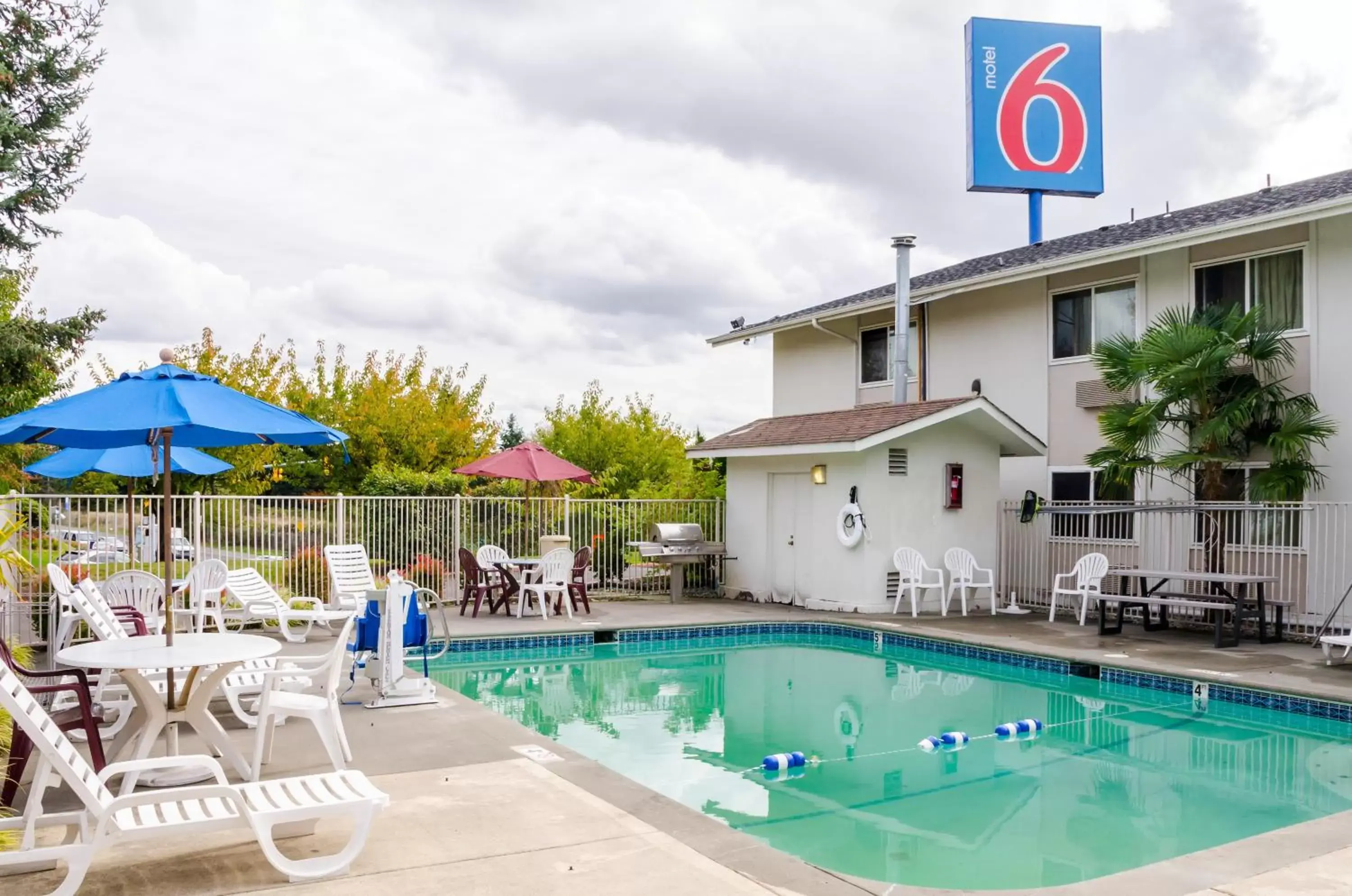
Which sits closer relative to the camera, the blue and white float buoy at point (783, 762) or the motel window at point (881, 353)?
the blue and white float buoy at point (783, 762)

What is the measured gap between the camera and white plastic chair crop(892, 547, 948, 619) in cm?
1481

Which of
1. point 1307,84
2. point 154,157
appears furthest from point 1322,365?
point 154,157

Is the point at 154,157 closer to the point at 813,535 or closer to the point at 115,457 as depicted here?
Answer: the point at 115,457

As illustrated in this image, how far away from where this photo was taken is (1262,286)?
13617 millimetres

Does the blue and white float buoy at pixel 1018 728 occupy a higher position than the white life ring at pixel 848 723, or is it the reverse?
the blue and white float buoy at pixel 1018 728

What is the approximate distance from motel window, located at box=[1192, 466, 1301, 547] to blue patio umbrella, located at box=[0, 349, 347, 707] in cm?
1127

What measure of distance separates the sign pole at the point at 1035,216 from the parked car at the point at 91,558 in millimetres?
17560

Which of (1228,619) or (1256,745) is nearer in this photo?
(1256,745)

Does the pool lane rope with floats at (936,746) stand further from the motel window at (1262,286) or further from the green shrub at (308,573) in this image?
the green shrub at (308,573)

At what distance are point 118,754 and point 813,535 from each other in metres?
11.3

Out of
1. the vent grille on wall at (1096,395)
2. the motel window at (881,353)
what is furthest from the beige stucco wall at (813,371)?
the vent grille on wall at (1096,395)

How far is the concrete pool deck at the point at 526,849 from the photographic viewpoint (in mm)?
4309

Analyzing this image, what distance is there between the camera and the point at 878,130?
18594 mm

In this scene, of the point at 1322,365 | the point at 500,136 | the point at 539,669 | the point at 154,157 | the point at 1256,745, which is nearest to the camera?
the point at 1256,745
